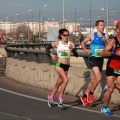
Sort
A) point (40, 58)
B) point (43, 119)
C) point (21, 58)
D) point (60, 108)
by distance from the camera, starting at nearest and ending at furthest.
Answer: point (43, 119) → point (60, 108) → point (40, 58) → point (21, 58)

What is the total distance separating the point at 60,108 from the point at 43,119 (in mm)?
1478

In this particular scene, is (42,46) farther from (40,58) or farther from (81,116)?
(81,116)

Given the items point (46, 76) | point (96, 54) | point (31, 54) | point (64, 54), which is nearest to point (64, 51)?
point (64, 54)

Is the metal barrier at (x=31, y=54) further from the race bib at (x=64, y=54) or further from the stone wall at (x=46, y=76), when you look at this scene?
the race bib at (x=64, y=54)

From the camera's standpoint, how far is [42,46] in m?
43.8

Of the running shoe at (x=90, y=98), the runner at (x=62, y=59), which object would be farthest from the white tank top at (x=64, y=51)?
the running shoe at (x=90, y=98)

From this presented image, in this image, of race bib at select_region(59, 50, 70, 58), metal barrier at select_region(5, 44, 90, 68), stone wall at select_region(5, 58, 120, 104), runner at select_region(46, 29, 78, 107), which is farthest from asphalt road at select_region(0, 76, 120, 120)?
metal barrier at select_region(5, 44, 90, 68)

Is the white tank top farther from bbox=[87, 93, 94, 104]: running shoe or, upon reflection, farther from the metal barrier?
the metal barrier

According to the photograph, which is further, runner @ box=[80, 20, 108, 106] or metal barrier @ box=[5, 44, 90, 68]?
metal barrier @ box=[5, 44, 90, 68]

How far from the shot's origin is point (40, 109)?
10.5m

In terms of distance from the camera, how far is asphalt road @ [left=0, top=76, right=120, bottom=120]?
9.46 m

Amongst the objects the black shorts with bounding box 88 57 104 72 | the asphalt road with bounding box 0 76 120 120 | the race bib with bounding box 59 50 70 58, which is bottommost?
the asphalt road with bounding box 0 76 120 120

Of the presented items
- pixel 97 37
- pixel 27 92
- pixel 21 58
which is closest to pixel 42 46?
pixel 21 58

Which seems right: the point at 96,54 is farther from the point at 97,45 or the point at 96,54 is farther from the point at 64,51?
the point at 64,51
